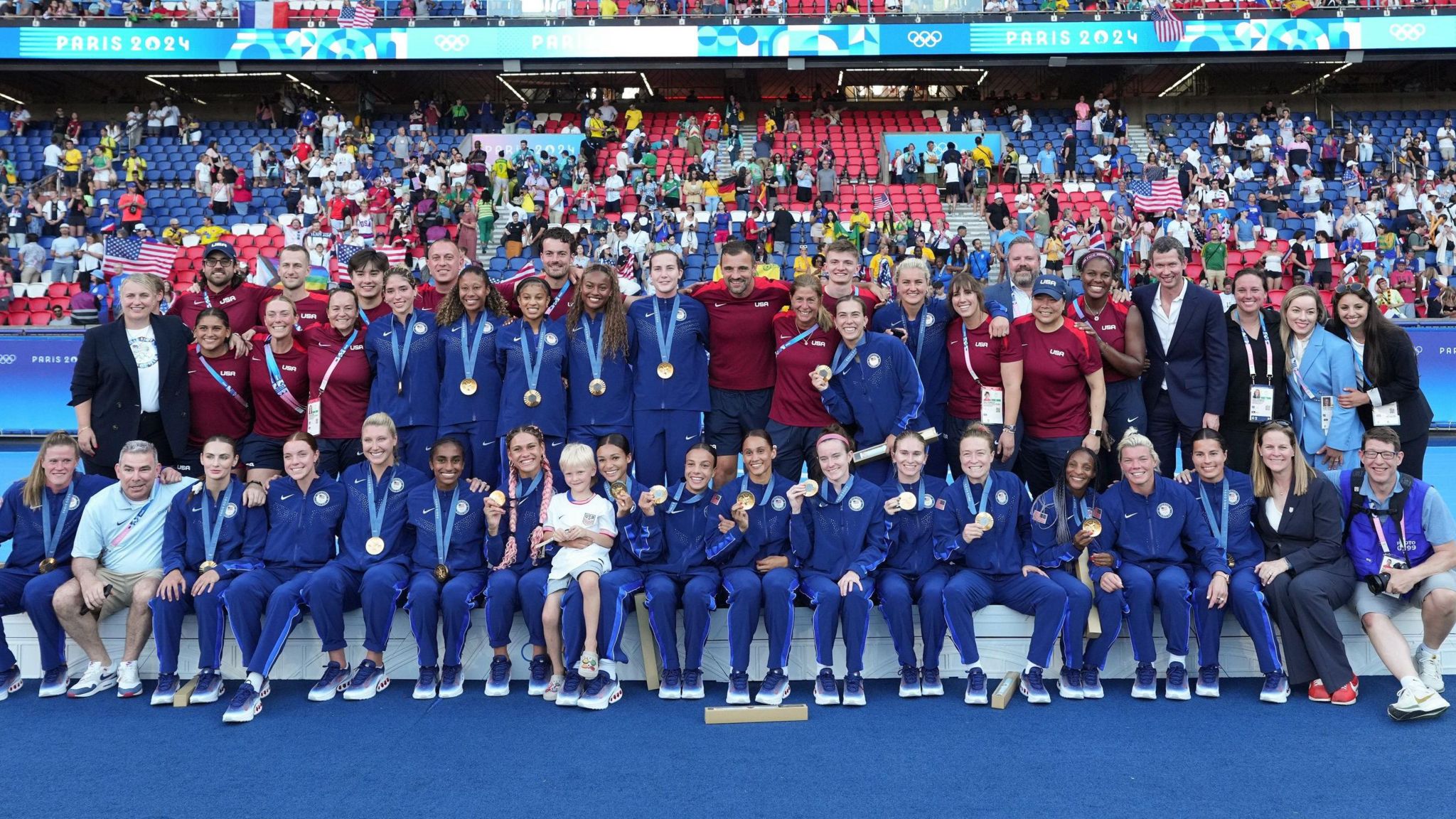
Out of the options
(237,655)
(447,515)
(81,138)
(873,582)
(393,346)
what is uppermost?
(81,138)

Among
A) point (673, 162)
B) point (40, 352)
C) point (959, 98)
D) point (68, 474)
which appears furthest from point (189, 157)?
point (68, 474)

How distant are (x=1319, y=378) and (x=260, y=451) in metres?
6.12

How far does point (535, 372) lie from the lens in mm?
6051

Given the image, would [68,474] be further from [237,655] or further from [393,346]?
[393,346]

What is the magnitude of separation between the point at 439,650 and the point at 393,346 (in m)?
1.73

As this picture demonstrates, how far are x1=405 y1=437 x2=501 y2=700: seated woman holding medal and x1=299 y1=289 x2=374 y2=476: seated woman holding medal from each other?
84cm

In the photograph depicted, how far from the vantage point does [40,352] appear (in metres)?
13.2

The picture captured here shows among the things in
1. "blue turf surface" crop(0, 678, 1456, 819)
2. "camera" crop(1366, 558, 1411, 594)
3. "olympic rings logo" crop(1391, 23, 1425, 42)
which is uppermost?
"olympic rings logo" crop(1391, 23, 1425, 42)

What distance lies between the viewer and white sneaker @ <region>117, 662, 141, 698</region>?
5430mm

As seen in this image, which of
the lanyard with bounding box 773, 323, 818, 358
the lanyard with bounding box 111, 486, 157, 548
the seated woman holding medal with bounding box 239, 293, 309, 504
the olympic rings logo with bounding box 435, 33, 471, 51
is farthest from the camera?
the olympic rings logo with bounding box 435, 33, 471, 51

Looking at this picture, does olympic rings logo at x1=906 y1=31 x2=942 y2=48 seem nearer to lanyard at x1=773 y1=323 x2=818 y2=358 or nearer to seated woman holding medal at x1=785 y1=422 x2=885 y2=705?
lanyard at x1=773 y1=323 x2=818 y2=358

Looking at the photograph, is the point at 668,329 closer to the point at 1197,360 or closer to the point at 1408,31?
the point at 1197,360

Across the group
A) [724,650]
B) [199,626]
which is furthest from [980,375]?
[199,626]

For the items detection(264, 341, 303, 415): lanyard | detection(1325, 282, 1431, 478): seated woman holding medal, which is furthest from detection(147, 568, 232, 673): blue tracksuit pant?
detection(1325, 282, 1431, 478): seated woman holding medal
